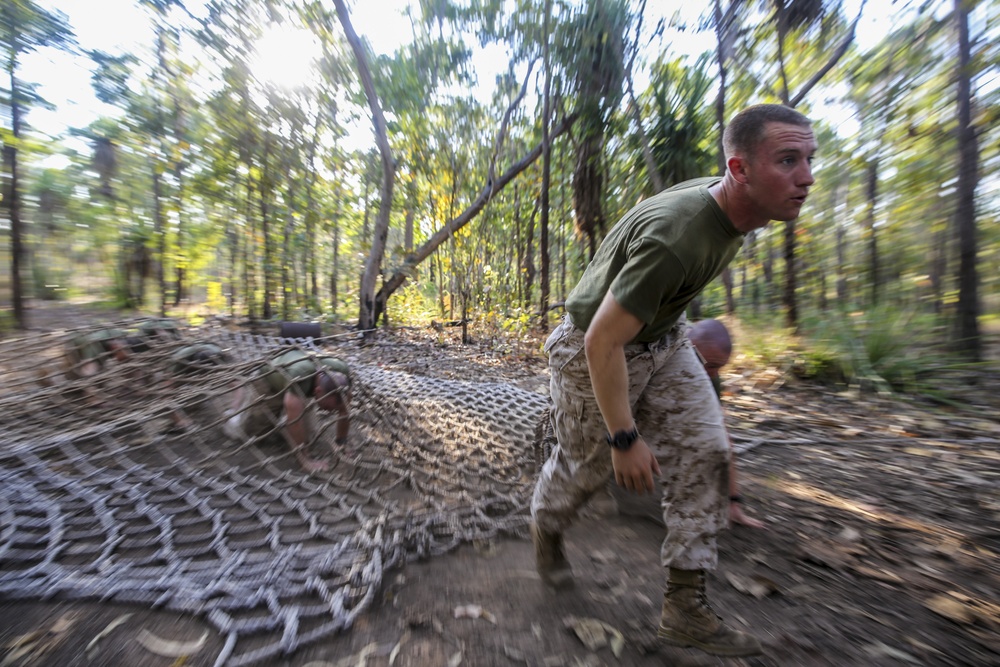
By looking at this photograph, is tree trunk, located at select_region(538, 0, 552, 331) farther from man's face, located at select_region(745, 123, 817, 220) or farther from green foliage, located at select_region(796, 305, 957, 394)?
man's face, located at select_region(745, 123, 817, 220)

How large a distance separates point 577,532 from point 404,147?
8130 mm

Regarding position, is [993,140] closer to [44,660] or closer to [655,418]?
[655,418]

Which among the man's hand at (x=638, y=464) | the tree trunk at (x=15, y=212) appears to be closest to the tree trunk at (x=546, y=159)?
the man's hand at (x=638, y=464)

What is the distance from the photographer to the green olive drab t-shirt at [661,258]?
1.09 m

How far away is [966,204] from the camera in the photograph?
3.90 metres

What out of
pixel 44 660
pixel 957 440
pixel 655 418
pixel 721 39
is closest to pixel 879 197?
pixel 721 39

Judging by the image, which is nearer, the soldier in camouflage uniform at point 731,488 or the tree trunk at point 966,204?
the soldier in camouflage uniform at point 731,488

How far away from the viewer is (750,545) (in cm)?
185

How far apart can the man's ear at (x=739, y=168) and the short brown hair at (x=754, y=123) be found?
1cm

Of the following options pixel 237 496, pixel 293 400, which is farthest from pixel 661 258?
pixel 293 400

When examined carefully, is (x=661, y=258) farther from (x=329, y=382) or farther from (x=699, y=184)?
(x=329, y=382)

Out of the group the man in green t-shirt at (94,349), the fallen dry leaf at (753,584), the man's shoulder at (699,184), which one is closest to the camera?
A: the man's shoulder at (699,184)

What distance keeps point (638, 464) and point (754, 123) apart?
0.90 meters

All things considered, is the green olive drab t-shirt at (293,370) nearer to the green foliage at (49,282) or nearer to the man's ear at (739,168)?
the man's ear at (739,168)
